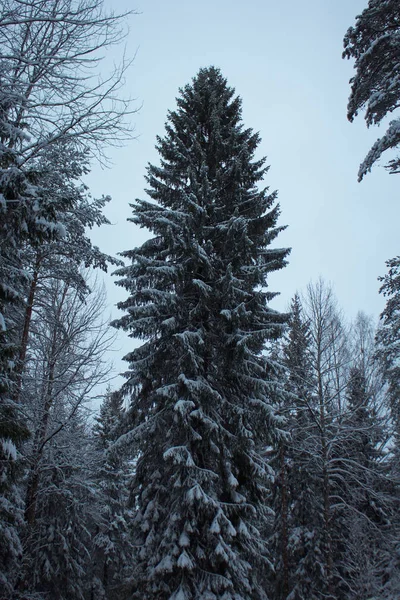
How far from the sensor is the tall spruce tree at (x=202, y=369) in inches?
328

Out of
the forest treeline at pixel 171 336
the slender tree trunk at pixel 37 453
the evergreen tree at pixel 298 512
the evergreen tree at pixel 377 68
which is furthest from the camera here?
the evergreen tree at pixel 298 512

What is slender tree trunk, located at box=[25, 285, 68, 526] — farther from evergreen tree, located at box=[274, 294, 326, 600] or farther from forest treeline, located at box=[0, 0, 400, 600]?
evergreen tree, located at box=[274, 294, 326, 600]

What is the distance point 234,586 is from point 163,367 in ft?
17.3

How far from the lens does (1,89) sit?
5.25 meters

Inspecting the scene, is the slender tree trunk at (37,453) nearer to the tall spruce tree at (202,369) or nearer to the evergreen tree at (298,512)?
the tall spruce tree at (202,369)

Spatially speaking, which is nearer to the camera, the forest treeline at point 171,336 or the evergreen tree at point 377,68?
the forest treeline at point 171,336

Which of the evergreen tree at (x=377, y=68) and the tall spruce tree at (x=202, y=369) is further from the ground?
the evergreen tree at (x=377, y=68)

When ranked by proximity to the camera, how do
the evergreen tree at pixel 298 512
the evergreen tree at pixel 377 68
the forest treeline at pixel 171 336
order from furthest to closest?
the evergreen tree at pixel 298 512 → the evergreen tree at pixel 377 68 → the forest treeline at pixel 171 336

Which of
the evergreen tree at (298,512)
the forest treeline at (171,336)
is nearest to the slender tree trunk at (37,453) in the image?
the forest treeline at (171,336)

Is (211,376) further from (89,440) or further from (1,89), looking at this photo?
(1,89)

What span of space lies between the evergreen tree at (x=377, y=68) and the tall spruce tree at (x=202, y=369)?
3826 millimetres

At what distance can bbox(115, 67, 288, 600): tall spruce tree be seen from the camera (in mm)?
8344

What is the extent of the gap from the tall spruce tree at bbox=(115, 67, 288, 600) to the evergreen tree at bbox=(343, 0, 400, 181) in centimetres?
383

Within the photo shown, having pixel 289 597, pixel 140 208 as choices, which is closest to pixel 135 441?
pixel 140 208
